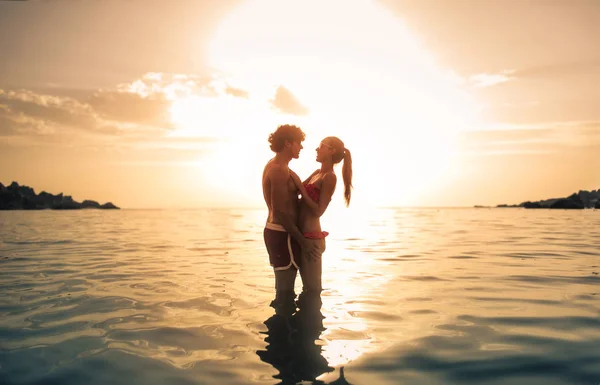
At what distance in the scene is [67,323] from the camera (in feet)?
26.6

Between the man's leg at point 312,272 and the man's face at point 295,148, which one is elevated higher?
the man's face at point 295,148

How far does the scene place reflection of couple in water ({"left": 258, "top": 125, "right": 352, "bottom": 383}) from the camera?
324 inches

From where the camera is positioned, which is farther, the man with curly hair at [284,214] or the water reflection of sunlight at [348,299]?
the man with curly hair at [284,214]

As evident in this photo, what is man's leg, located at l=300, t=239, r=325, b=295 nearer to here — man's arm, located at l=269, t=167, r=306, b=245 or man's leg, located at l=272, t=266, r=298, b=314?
man's leg, located at l=272, t=266, r=298, b=314

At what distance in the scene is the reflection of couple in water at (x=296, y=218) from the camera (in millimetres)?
8242

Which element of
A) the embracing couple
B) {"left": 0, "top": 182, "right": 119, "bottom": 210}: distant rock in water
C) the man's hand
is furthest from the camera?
{"left": 0, "top": 182, "right": 119, "bottom": 210}: distant rock in water

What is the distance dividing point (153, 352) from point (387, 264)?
10477 mm

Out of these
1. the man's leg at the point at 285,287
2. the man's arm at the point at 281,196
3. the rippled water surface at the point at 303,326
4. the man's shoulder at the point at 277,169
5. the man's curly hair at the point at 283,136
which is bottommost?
the rippled water surface at the point at 303,326

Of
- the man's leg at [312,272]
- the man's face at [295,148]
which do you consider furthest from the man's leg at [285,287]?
the man's face at [295,148]

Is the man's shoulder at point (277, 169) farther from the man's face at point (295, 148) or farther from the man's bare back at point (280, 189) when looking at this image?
the man's face at point (295, 148)

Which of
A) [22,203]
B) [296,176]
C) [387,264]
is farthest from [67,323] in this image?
[22,203]

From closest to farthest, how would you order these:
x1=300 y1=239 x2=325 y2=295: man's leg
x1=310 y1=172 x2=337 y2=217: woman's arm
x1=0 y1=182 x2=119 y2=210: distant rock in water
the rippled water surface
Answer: the rippled water surface < x1=310 y1=172 x2=337 y2=217: woman's arm < x1=300 y1=239 x2=325 y2=295: man's leg < x1=0 y1=182 x2=119 y2=210: distant rock in water

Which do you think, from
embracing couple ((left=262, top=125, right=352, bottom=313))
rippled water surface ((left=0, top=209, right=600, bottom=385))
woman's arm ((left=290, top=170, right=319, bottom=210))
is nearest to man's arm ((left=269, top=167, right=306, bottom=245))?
embracing couple ((left=262, top=125, right=352, bottom=313))

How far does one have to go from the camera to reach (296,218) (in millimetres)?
8711
